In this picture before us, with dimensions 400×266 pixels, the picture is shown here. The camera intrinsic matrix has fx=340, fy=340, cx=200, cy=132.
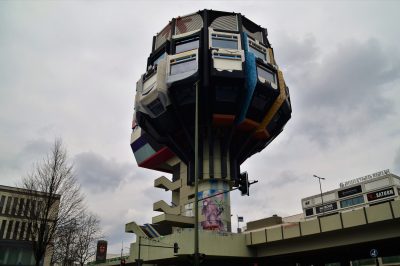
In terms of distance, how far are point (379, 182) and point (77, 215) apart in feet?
296

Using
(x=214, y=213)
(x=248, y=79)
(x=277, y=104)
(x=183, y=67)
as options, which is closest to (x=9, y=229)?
(x=214, y=213)

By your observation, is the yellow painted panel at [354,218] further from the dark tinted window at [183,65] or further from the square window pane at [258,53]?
the square window pane at [258,53]

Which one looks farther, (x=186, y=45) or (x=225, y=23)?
(x=225, y=23)

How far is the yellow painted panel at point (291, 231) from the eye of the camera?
109ft

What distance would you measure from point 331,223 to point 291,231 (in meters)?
4.34

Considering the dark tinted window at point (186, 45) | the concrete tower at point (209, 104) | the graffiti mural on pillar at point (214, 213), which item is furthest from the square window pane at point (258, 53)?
the graffiti mural on pillar at point (214, 213)

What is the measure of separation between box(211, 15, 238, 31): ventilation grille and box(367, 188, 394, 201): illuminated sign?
67303 millimetres

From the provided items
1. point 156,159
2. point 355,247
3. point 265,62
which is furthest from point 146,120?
point 355,247

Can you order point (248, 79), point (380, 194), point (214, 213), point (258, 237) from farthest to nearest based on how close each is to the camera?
point (380, 194), point (214, 213), point (248, 79), point (258, 237)

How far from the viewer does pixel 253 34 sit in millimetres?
56312

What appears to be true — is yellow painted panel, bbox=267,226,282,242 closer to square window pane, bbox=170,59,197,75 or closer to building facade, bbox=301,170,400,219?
square window pane, bbox=170,59,197,75

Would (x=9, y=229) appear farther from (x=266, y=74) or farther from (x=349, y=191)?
(x=349, y=191)

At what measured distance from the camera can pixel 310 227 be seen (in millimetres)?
32312

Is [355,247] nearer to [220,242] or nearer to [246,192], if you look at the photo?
[220,242]
